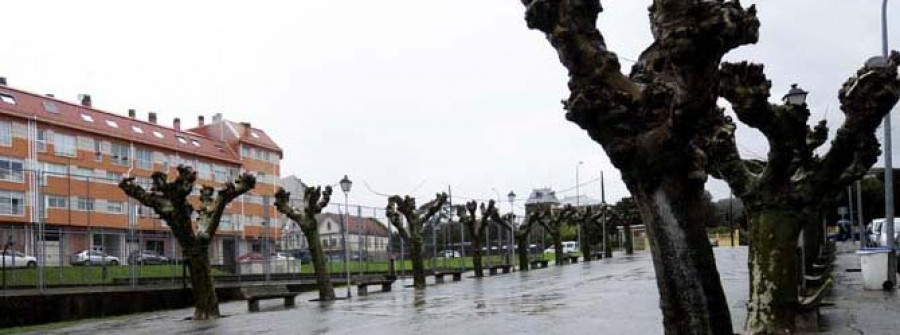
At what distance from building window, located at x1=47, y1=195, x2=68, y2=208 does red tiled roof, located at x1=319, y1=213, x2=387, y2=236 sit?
35.5 ft

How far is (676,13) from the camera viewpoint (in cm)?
619

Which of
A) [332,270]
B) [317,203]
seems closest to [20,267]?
[317,203]

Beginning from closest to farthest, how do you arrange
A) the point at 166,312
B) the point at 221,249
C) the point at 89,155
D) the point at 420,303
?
1. the point at 420,303
2. the point at 166,312
3. the point at 221,249
4. the point at 89,155

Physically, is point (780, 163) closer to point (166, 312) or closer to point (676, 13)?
point (676, 13)

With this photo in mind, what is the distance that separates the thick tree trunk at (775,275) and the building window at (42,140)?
188 feet

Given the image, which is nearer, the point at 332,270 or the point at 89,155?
the point at 332,270

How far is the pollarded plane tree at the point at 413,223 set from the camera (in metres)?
29.0

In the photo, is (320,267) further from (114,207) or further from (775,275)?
(775,275)

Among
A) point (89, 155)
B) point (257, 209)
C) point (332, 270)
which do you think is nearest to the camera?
point (257, 209)

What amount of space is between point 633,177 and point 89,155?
63.9 m

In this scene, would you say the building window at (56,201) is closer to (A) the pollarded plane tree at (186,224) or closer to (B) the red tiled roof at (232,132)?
(A) the pollarded plane tree at (186,224)

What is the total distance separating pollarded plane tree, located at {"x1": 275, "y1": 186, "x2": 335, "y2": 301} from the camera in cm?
2395

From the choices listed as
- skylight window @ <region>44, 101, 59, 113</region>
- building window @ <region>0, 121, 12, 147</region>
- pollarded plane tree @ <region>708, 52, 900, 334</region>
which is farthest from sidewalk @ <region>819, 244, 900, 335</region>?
skylight window @ <region>44, 101, 59, 113</region>

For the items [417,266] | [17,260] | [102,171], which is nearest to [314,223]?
[417,266]
